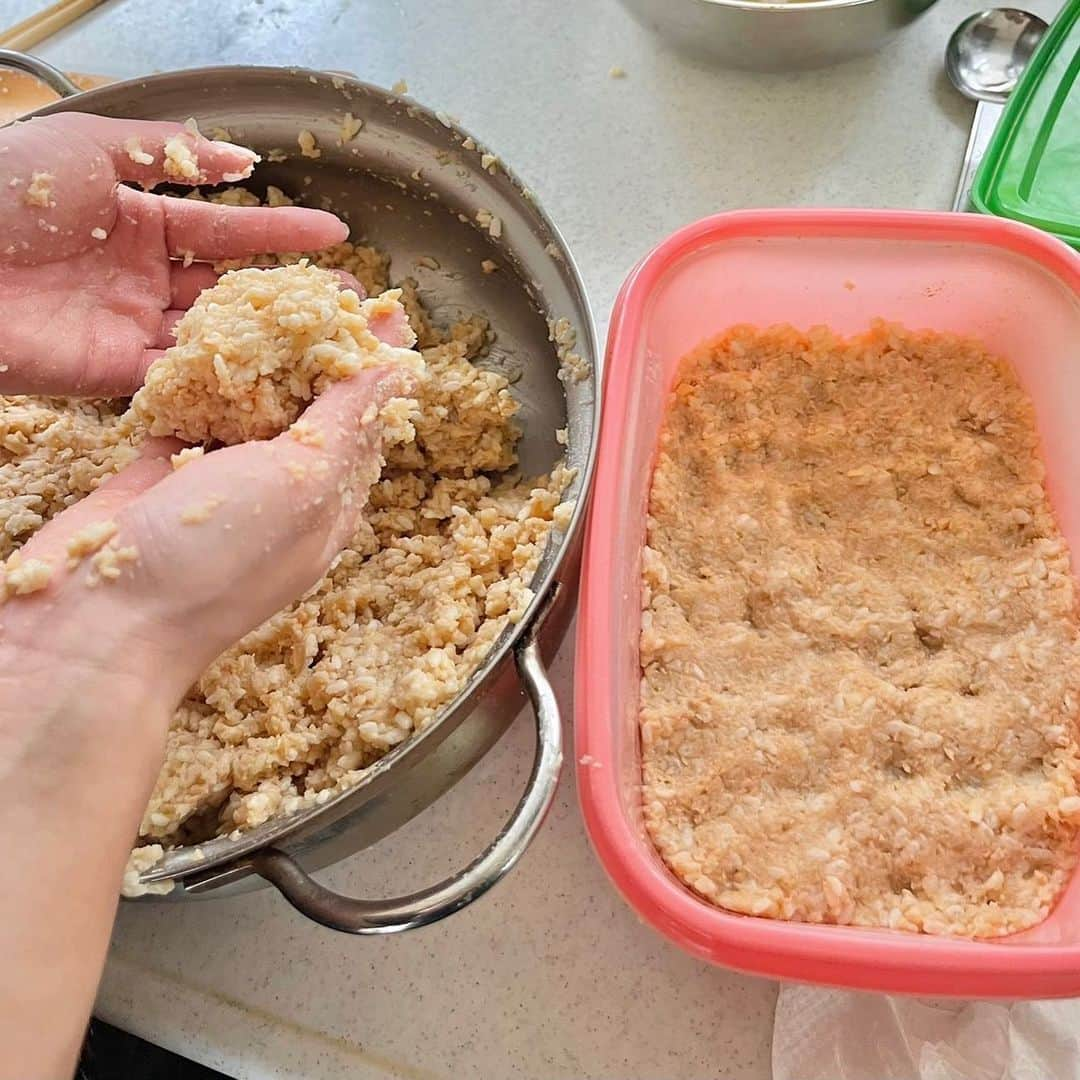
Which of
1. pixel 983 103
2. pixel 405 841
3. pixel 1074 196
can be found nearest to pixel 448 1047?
pixel 405 841

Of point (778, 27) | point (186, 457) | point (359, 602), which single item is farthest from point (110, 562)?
point (778, 27)

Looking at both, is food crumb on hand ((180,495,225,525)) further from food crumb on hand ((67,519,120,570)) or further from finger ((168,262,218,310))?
finger ((168,262,218,310))

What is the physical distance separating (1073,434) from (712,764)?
49cm

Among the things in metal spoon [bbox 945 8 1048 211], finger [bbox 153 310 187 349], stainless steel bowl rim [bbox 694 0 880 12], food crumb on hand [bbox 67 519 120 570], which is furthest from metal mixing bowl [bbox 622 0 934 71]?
food crumb on hand [bbox 67 519 120 570]

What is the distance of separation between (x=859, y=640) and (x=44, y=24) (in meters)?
1.51

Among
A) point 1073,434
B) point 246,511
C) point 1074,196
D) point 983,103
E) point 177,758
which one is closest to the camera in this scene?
point 246,511

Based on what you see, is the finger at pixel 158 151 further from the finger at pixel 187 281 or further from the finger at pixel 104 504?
the finger at pixel 104 504

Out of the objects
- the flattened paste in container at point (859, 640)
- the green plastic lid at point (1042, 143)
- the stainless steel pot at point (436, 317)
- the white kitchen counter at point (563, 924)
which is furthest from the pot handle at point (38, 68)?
the green plastic lid at point (1042, 143)

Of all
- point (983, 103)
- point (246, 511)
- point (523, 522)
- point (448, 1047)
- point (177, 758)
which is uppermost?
point (983, 103)

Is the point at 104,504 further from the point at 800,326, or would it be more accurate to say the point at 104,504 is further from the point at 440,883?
the point at 800,326

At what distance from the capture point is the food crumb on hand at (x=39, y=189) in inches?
34.0

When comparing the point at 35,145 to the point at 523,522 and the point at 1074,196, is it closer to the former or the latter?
the point at 523,522

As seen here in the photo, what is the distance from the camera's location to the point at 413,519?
959mm

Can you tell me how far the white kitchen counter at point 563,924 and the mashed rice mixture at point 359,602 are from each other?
166 mm
